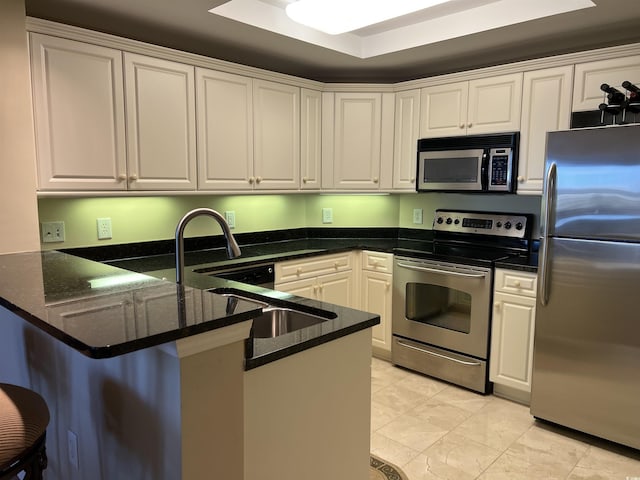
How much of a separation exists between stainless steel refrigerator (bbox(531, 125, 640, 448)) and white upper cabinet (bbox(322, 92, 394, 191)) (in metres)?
1.39

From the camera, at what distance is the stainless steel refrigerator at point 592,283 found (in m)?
2.31

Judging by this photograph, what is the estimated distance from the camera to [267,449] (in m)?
1.32

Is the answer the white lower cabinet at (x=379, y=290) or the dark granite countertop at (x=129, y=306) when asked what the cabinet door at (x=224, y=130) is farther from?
the white lower cabinet at (x=379, y=290)

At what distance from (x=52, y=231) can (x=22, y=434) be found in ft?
5.82

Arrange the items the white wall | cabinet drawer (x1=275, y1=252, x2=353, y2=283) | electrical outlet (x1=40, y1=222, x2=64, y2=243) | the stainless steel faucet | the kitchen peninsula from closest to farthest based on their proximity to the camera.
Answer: the kitchen peninsula
the stainless steel faucet
the white wall
electrical outlet (x1=40, y1=222, x2=64, y2=243)
cabinet drawer (x1=275, y1=252, x2=353, y2=283)

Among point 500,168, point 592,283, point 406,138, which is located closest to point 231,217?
point 406,138

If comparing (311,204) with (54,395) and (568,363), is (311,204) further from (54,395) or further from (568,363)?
(54,395)

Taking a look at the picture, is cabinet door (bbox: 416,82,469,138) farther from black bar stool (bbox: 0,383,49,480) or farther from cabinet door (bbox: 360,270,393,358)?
black bar stool (bbox: 0,383,49,480)

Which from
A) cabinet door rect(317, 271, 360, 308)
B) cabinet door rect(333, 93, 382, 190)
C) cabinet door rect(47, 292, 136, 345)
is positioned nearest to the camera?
cabinet door rect(47, 292, 136, 345)

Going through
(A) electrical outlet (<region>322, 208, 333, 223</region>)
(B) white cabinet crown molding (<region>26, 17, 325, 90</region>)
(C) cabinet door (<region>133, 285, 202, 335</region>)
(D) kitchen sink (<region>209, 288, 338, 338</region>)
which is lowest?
(D) kitchen sink (<region>209, 288, 338, 338</region>)

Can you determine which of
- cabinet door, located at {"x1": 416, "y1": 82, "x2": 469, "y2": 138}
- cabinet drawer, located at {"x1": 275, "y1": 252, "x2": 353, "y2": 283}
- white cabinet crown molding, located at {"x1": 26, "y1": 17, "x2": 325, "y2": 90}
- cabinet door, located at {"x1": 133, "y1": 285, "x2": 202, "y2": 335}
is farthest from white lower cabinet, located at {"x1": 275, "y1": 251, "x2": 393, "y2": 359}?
cabinet door, located at {"x1": 133, "y1": 285, "x2": 202, "y2": 335}

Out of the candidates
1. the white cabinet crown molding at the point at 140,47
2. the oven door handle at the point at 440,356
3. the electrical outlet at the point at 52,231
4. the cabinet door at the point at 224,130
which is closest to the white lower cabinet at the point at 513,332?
the oven door handle at the point at 440,356

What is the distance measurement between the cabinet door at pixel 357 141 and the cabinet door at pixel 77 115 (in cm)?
166

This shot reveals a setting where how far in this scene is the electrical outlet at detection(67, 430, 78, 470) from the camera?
66.1 inches
